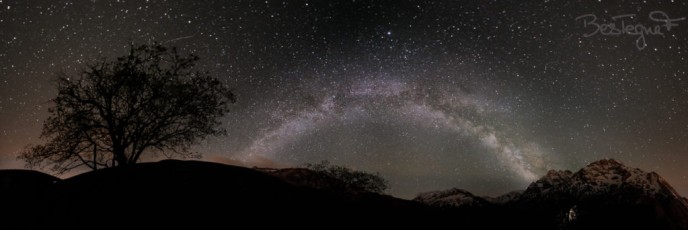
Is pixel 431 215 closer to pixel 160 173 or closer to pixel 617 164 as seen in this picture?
pixel 160 173

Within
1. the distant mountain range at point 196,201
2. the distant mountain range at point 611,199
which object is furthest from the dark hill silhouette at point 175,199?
the distant mountain range at point 611,199

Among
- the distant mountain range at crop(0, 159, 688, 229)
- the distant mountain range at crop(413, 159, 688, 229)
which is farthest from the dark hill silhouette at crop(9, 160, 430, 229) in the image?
the distant mountain range at crop(413, 159, 688, 229)

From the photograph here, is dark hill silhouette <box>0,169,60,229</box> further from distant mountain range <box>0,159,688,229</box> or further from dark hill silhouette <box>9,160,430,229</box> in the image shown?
dark hill silhouette <box>9,160,430,229</box>

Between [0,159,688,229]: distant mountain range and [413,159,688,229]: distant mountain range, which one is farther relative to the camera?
[413,159,688,229]: distant mountain range

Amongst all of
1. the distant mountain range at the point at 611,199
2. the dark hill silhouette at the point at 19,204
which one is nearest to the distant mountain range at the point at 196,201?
the dark hill silhouette at the point at 19,204

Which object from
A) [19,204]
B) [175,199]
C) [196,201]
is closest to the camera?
[19,204]

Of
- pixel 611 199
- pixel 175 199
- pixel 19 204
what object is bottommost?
pixel 19 204

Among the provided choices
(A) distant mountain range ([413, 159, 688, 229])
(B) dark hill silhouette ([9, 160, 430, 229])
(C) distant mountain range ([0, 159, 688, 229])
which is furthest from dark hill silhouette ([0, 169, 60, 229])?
(A) distant mountain range ([413, 159, 688, 229])

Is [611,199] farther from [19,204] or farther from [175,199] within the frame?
[19,204]

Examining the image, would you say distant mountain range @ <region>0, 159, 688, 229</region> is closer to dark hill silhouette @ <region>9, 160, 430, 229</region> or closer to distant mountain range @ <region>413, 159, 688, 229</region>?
dark hill silhouette @ <region>9, 160, 430, 229</region>

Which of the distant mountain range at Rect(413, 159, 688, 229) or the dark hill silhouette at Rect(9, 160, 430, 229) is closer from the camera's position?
the dark hill silhouette at Rect(9, 160, 430, 229)

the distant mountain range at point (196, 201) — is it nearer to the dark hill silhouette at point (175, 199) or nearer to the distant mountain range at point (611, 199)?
the dark hill silhouette at point (175, 199)

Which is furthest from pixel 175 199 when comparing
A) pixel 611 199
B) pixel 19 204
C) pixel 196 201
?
pixel 611 199

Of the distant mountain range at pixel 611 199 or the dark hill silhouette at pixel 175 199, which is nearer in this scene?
the dark hill silhouette at pixel 175 199
